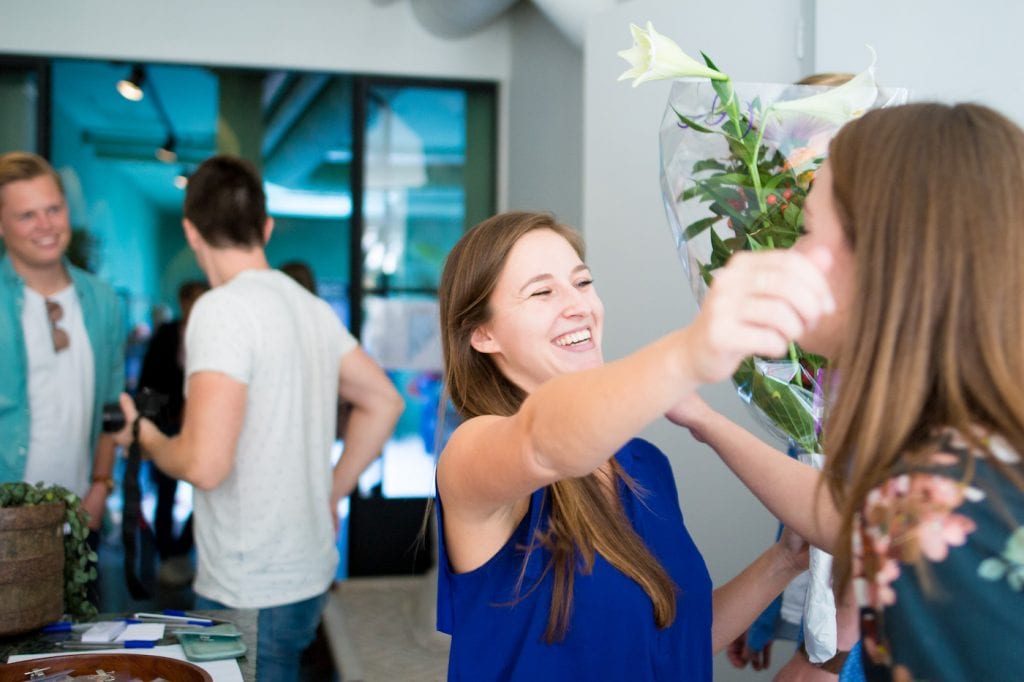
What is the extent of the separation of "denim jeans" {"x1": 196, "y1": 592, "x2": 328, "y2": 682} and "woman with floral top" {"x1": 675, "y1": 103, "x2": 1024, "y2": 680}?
1708mm

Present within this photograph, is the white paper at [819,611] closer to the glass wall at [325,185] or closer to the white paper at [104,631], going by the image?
the white paper at [104,631]

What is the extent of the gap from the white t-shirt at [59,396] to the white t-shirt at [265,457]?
0.71 m

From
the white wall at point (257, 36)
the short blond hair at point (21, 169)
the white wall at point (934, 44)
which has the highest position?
the white wall at point (257, 36)

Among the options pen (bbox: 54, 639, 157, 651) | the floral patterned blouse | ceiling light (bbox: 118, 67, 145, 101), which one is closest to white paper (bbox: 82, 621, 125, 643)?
pen (bbox: 54, 639, 157, 651)

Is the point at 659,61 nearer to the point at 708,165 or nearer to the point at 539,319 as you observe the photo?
the point at 708,165

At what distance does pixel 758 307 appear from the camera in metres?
0.72

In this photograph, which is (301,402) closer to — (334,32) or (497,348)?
(497,348)

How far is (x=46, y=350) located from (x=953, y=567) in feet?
9.04

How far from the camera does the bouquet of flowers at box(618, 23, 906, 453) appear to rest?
137 cm

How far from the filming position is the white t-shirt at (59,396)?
2902mm

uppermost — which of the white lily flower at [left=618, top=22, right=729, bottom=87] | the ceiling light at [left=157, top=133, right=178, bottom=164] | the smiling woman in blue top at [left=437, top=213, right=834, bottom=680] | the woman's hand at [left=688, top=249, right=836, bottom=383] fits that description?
the ceiling light at [left=157, top=133, right=178, bottom=164]

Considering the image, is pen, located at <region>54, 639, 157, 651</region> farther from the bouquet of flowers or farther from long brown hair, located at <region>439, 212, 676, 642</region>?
the bouquet of flowers

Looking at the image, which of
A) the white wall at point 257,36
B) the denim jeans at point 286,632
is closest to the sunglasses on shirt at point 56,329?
the denim jeans at point 286,632

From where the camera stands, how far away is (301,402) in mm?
2510
